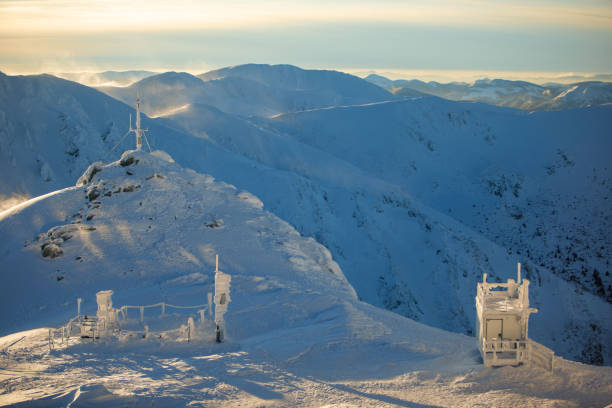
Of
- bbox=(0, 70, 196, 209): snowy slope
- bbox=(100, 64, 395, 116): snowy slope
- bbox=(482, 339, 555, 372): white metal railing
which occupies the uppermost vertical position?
bbox=(100, 64, 395, 116): snowy slope

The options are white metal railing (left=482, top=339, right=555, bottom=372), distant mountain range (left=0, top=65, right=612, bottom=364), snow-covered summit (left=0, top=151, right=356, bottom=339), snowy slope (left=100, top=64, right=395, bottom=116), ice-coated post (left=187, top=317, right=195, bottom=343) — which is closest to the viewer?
white metal railing (left=482, top=339, right=555, bottom=372)

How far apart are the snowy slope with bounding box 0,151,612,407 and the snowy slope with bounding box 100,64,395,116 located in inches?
2150

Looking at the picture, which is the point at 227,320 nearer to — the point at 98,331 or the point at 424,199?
the point at 98,331

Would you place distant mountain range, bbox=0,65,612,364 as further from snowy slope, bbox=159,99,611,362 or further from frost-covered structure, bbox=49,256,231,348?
frost-covered structure, bbox=49,256,231,348

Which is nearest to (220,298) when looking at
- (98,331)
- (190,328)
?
(190,328)

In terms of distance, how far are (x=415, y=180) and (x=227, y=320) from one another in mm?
50334

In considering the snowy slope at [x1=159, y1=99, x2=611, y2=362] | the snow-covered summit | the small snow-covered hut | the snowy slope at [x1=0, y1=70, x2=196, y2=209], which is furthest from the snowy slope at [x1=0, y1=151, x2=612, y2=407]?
the snowy slope at [x1=0, y1=70, x2=196, y2=209]

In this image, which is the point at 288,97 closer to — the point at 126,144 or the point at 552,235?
the point at 126,144

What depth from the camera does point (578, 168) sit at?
6475 centimetres

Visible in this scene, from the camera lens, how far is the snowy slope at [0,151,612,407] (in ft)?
45.2

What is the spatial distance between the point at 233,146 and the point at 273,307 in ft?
130

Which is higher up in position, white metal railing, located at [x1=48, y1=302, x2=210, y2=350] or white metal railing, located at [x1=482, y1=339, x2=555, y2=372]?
white metal railing, located at [x1=482, y1=339, x2=555, y2=372]

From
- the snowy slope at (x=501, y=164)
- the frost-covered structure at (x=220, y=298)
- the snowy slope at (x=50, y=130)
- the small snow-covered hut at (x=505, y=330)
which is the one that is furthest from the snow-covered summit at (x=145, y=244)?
the snowy slope at (x=501, y=164)

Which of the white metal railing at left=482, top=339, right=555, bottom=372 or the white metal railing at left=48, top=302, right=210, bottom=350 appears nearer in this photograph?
the white metal railing at left=482, top=339, right=555, bottom=372
